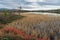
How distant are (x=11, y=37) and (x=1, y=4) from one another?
0.96 metres

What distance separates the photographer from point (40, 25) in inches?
174

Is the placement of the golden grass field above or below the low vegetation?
below

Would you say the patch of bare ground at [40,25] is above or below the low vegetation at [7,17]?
below

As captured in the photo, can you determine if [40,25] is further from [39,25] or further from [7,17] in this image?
[7,17]

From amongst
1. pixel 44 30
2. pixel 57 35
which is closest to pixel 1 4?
pixel 44 30

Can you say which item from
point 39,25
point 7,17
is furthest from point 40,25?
point 7,17

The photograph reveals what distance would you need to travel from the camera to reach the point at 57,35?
441 cm

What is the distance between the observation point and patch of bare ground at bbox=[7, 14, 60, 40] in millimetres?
4332

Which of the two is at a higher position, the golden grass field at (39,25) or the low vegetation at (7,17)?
the low vegetation at (7,17)

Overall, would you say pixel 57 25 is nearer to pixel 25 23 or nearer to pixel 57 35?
pixel 57 35

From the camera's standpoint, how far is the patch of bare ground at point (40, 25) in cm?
433

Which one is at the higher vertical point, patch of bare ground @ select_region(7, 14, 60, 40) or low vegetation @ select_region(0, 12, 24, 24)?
low vegetation @ select_region(0, 12, 24, 24)

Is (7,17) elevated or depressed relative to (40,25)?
elevated

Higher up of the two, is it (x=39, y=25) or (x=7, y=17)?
(x=7, y=17)
